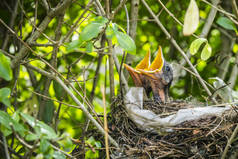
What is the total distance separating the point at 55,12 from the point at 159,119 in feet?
2.67

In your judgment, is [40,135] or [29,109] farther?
[29,109]

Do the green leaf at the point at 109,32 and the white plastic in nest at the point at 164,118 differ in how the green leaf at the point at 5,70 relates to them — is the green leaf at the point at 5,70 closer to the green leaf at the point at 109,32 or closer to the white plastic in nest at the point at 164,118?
the green leaf at the point at 109,32

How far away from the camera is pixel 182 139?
195 cm

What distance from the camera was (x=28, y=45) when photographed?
1.87 m

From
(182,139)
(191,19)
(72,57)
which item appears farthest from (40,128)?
(72,57)

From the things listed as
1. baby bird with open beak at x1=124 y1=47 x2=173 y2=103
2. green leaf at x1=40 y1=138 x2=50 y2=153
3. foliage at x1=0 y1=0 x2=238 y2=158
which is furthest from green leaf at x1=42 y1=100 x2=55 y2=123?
green leaf at x1=40 y1=138 x2=50 y2=153

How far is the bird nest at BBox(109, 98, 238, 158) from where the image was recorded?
1.89m

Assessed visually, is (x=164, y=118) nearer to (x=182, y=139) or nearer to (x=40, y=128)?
(x=182, y=139)

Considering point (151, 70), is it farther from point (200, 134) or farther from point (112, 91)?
point (200, 134)

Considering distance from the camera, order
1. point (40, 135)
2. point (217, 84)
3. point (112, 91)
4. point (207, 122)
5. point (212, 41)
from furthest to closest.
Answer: point (212, 41) < point (217, 84) < point (112, 91) < point (207, 122) < point (40, 135)

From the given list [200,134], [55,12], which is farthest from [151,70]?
[55,12]

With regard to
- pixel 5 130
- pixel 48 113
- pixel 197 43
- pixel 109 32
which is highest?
pixel 109 32

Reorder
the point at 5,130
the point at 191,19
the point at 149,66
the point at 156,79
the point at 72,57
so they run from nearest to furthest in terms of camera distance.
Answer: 1. the point at 191,19
2. the point at 5,130
3. the point at 156,79
4. the point at 149,66
5. the point at 72,57

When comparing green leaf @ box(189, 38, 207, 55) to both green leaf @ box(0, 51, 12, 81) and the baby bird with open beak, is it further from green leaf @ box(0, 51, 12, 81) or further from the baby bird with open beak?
green leaf @ box(0, 51, 12, 81)
